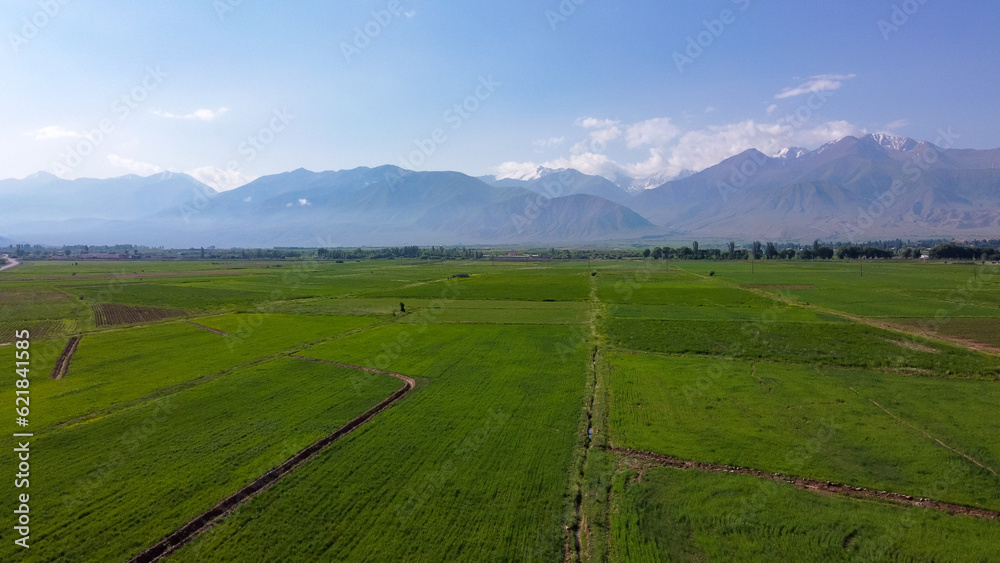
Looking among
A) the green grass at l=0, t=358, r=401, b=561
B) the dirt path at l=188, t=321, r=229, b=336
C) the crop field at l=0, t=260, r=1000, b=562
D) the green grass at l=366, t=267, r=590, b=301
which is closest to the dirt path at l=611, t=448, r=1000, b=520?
the crop field at l=0, t=260, r=1000, b=562

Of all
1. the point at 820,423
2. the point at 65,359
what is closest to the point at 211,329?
the point at 65,359

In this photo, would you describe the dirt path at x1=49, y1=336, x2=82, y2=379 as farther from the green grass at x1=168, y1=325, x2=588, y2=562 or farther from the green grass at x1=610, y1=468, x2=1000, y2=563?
the green grass at x1=610, y1=468, x2=1000, y2=563

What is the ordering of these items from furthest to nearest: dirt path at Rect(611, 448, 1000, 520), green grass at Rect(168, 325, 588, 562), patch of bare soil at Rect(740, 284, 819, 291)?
patch of bare soil at Rect(740, 284, 819, 291) < dirt path at Rect(611, 448, 1000, 520) < green grass at Rect(168, 325, 588, 562)

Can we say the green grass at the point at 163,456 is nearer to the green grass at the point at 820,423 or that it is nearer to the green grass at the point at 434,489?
the green grass at the point at 434,489

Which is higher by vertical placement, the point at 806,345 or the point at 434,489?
the point at 806,345

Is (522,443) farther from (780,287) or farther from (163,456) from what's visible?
(780,287)

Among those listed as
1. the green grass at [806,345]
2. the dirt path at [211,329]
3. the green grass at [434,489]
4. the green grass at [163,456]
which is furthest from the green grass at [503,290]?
the green grass at [163,456]
